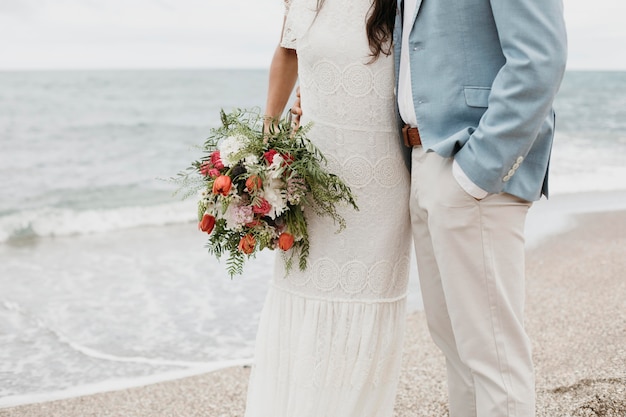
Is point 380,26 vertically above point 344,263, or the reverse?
point 380,26

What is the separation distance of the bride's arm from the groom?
64cm

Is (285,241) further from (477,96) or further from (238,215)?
(477,96)

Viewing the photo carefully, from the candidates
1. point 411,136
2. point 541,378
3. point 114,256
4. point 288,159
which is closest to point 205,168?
point 288,159

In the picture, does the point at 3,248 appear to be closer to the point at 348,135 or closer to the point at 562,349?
the point at 562,349

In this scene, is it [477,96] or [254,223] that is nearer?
[477,96]

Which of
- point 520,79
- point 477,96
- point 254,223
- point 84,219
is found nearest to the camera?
point 520,79

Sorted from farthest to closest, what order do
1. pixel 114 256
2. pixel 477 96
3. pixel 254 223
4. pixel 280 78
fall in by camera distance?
1. pixel 114 256
2. pixel 280 78
3. pixel 254 223
4. pixel 477 96

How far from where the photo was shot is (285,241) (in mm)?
2672

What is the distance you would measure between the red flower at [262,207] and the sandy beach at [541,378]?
6.60 ft

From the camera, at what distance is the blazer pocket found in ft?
7.77

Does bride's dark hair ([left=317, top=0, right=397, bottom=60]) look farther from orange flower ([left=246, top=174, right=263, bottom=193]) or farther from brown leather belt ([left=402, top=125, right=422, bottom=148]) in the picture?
orange flower ([left=246, top=174, right=263, bottom=193])

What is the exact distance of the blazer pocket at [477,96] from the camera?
237 cm

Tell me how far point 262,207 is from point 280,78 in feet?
2.52

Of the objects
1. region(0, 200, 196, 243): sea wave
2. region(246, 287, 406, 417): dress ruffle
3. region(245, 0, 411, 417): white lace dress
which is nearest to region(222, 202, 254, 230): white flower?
region(245, 0, 411, 417): white lace dress
